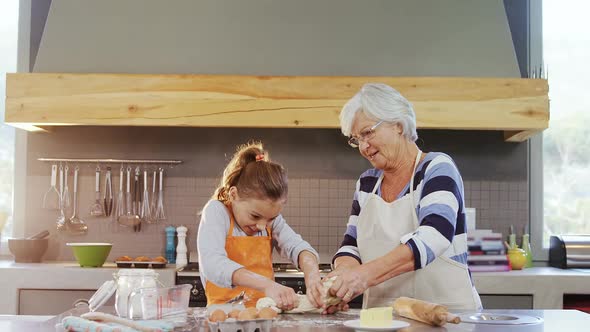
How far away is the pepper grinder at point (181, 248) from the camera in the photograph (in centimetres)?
429

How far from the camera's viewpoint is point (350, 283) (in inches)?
87.4

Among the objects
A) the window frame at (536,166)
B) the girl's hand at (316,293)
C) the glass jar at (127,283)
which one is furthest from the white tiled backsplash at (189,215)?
the glass jar at (127,283)

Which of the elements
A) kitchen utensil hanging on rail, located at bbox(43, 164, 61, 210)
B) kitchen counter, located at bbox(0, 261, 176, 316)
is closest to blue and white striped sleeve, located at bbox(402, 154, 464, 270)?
kitchen counter, located at bbox(0, 261, 176, 316)

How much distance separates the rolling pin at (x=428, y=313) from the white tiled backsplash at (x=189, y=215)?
7.58ft

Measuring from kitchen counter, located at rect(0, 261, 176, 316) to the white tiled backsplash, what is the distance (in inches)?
22.5

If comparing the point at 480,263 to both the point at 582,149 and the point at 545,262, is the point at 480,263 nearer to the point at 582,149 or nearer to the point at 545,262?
the point at 545,262

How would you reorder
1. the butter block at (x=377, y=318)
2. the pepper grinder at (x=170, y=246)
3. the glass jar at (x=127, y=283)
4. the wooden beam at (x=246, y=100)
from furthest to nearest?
the pepper grinder at (x=170, y=246), the wooden beam at (x=246, y=100), the glass jar at (x=127, y=283), the butter block at (x=377, y=318)

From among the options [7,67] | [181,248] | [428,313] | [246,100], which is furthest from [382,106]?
[7,67]

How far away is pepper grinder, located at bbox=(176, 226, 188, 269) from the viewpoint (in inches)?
169

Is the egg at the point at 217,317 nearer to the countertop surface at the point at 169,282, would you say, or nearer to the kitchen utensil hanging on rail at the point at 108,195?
the countertop surface at the point at 169,282

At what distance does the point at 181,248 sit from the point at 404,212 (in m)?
2.10

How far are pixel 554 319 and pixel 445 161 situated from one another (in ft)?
1.94

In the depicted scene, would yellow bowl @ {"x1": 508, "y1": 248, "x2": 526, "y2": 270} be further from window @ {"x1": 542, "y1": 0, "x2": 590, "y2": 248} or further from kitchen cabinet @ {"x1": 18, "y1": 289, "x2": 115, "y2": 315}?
kitchen cabinet @ {"x1": 18, "y1": 289, "x2": 115, "y2": 315}

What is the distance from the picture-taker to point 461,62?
446 cm
